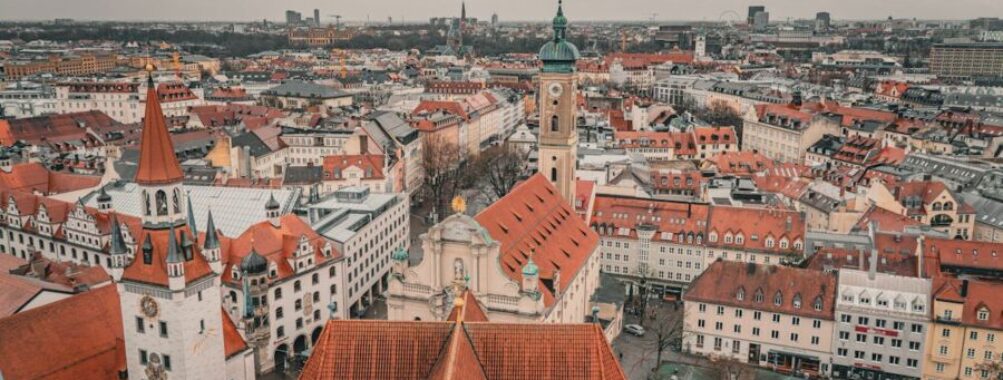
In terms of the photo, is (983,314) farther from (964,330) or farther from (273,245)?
(273,245)

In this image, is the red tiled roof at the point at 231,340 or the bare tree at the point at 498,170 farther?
the bare tree at the point at 498,170

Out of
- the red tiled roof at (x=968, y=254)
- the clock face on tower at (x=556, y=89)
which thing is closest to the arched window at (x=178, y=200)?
the clock face on tower at (x=556, y=89)

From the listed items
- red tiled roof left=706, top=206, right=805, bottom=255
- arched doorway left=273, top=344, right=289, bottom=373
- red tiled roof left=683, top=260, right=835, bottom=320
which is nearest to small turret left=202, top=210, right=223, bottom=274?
arched doorway left=273, top=344, right=289, bottom=373

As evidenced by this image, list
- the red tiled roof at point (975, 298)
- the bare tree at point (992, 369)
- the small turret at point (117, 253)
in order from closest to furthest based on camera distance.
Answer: the small turret at point (117, 253), the bare tree at point (992, 369), the red tiled roof at point (975, 298)

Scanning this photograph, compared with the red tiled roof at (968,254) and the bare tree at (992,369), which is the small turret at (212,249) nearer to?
the bare tree at (992,369)

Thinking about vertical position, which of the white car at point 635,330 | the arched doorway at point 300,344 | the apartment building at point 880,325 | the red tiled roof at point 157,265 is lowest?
the white car at point 635,330

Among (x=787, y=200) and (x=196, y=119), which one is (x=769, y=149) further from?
(x=196, y=119)

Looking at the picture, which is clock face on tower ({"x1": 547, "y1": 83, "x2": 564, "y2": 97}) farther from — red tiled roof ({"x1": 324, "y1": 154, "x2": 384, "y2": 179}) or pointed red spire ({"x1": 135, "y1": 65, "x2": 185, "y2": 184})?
pointed red spire ({"x1": 135, "y1": 65, "x2": 185, "y2": 184})
